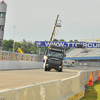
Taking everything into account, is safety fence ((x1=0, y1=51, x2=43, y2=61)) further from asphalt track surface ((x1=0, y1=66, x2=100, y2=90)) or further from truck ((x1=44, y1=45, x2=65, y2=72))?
asphalt track surface ((x1=0, y1=66, x2=100, y2=90))

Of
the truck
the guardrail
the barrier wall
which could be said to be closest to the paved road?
the guardrail

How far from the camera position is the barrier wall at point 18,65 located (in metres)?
27.6

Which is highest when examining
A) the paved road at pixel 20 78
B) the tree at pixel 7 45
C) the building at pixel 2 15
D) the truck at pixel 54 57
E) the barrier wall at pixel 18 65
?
the tree at pixel 7 45

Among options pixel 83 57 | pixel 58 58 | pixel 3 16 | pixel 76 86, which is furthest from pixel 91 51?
pixel 76 86

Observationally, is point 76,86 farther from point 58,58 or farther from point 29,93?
point 58,58

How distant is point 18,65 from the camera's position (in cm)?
3222

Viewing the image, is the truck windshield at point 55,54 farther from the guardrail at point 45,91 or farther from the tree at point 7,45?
the tree at point 7,45

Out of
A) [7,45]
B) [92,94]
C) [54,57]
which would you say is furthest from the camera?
[7,45]

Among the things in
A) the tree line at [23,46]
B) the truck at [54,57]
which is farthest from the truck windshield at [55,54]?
the tree line at [23,46]

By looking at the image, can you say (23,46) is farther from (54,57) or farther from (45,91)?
(45,91)

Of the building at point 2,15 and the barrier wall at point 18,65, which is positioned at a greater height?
the building at point 2,15

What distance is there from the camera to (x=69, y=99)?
28.9ft

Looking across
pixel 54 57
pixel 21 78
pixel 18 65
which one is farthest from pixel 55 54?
pixel 21 78

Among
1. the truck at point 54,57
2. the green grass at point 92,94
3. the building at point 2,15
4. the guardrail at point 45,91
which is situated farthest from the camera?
the building at point 2,15
